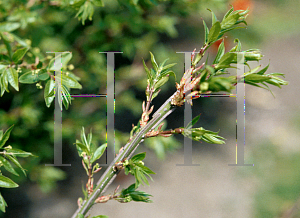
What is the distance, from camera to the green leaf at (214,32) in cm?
25

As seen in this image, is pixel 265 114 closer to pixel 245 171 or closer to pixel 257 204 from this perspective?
pixel 245 171

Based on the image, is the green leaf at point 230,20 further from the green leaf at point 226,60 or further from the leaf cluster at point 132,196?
the leaf cluster at point 132,196

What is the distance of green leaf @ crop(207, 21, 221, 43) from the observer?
25 cm

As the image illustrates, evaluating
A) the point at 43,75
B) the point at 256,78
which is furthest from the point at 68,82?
the point at 256,78

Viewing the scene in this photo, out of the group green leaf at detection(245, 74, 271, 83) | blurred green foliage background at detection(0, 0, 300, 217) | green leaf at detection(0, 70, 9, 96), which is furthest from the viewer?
blurred green foliage background at detection(0, 0, 300, 217)

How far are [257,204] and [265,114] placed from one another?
22.1 inches

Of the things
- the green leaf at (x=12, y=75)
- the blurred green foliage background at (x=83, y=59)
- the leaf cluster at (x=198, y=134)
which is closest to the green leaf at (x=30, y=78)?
the green leaf at (x=12, y=75)

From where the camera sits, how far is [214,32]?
26 centimetres

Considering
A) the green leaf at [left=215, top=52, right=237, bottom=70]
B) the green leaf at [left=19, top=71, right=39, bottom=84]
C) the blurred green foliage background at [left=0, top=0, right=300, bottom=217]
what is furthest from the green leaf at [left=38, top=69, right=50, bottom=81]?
the green leaf at [left=215, top=52, right=237, bottom=70]

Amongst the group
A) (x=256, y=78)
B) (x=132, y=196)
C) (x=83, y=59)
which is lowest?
(x=132, y=196)

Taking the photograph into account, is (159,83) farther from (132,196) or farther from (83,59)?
(83,59)

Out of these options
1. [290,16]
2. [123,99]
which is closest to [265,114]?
[290,16]

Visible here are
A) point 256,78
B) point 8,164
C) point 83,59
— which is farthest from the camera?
point 83,59

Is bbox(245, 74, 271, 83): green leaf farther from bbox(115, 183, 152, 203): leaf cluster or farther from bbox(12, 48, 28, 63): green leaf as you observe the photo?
bbox(12, 48, 28, 63): green leaf
